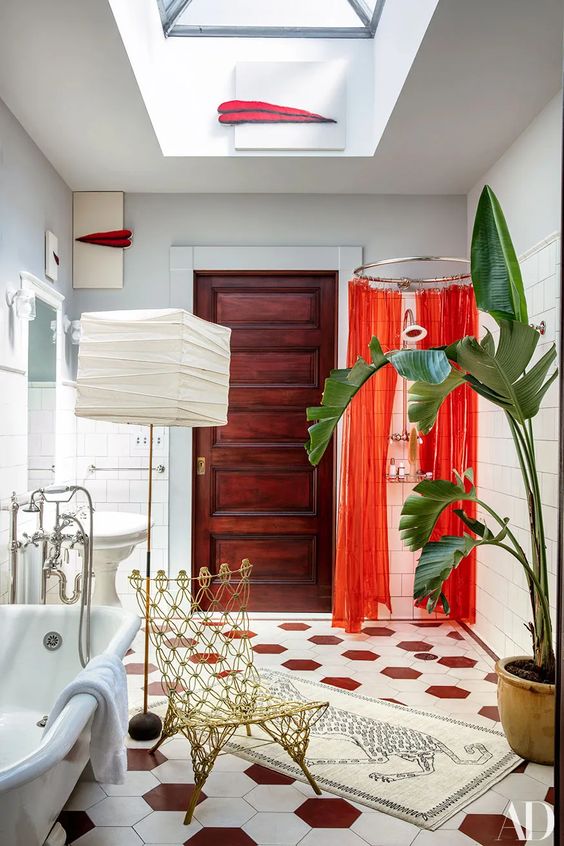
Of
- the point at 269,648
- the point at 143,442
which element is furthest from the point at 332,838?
the point at 143,442

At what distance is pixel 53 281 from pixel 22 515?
4.78 ft

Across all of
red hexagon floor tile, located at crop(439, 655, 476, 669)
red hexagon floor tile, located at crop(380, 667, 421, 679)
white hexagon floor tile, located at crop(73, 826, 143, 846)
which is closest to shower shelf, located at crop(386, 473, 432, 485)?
red hexagon floor tile, located at crop(439, 655, 476, 669)

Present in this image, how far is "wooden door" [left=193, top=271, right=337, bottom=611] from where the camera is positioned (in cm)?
478

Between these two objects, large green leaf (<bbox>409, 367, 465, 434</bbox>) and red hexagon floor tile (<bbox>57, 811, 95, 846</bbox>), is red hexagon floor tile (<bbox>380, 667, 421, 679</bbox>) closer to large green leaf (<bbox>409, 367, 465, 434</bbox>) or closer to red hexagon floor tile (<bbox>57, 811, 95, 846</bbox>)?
large green leaf (<bbox>409, 367, 465, 434</bbox>)

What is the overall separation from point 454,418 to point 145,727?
2.52 metres

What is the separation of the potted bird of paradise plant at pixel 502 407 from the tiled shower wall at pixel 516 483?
1.12ft

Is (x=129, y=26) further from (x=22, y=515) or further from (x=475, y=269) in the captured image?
(x=22, y=515)

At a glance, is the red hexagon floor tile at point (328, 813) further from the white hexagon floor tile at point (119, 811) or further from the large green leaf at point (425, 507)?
the large green leaf at point (425, 507)

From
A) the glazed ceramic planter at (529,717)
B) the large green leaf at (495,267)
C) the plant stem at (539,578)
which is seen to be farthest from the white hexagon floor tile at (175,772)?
the large green leaf at (495,267)

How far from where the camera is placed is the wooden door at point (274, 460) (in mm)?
4777

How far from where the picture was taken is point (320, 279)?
4805 mm

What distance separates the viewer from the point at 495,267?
2.77m

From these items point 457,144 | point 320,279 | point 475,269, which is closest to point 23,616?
point 475,269

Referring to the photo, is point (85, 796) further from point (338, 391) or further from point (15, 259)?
point (15, 259)
